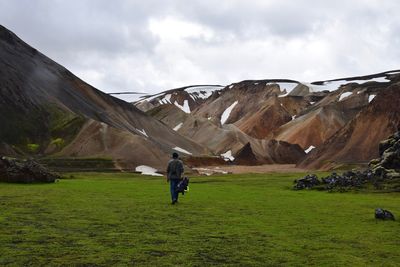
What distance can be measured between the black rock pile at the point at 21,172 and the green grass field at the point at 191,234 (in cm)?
1324

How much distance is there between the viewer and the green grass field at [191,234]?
10.3m

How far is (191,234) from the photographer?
13.1 meters

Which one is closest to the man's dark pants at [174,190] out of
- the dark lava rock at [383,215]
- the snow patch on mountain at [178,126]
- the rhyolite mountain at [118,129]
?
the dark lava rock at [383,215]

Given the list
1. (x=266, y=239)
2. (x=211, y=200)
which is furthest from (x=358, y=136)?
(x=266, y=239)

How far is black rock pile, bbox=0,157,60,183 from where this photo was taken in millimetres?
33116

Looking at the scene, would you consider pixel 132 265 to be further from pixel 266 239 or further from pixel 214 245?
pixel 266 239

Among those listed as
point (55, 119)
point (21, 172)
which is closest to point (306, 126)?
point (55, 119)

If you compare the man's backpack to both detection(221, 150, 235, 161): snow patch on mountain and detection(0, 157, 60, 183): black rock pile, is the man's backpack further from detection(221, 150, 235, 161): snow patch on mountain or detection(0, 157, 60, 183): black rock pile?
detection(221, 150, 235, 161): snow patch on mountain

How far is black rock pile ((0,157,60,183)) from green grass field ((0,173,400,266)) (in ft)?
43.4

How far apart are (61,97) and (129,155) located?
23682 mm

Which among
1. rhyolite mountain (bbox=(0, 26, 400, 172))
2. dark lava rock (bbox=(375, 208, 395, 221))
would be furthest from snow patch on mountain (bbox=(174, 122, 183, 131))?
dark lava rock (bbox=(375, 208, 395, 221))

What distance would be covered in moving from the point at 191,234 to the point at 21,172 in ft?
75.6

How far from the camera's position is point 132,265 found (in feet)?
31.5

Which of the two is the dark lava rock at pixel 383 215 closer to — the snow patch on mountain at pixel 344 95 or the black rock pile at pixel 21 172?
the black rock pile at pixel 21 172
